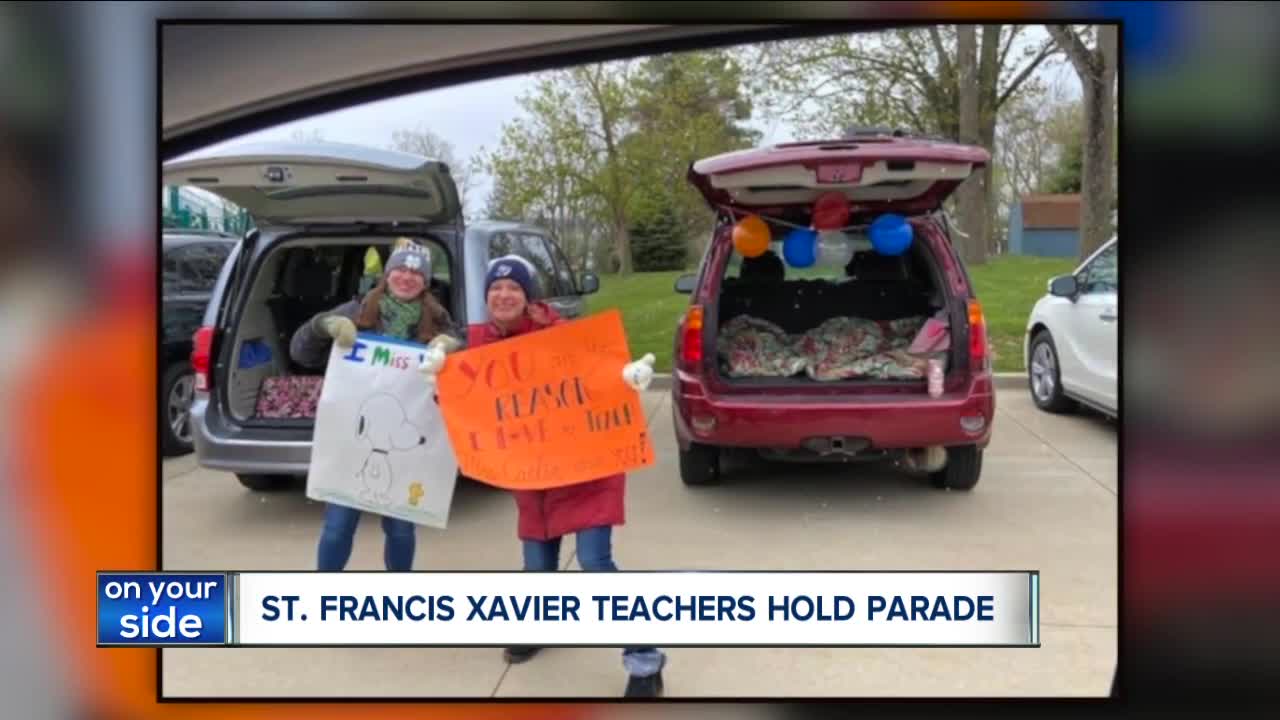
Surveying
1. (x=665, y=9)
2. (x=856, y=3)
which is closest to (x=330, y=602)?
(x=665, y=9)

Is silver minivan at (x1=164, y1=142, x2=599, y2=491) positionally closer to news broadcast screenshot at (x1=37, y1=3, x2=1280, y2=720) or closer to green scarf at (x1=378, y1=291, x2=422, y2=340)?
news broadcast screenshot at (x1=37, y1=3, x2=1280, y2=720)

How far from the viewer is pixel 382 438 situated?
3.26 metres

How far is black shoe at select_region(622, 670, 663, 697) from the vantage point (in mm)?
3121

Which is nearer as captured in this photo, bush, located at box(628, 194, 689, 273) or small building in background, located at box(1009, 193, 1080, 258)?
bush, located at box(628, 194, 689, 273)

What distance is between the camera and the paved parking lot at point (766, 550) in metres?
3.22

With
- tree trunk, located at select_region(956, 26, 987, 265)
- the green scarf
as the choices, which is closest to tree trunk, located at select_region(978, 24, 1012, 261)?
tree trunk, located at select_region(956, 26, 987, 265)

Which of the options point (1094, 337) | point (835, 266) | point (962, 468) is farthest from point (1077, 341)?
point (835, 266)

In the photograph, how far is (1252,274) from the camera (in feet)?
9.67

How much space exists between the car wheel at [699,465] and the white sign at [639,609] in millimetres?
1703

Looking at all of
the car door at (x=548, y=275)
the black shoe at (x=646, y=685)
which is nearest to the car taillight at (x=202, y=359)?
the car door at (x=548, y=275)

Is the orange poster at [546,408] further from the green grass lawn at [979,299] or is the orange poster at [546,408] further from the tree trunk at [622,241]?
the tree trunk at [622,241]

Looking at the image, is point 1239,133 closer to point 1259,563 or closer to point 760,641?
point 1259,563

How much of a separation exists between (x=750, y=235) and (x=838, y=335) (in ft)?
2.46

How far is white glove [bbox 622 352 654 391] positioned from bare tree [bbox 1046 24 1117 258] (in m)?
A: 1.75
